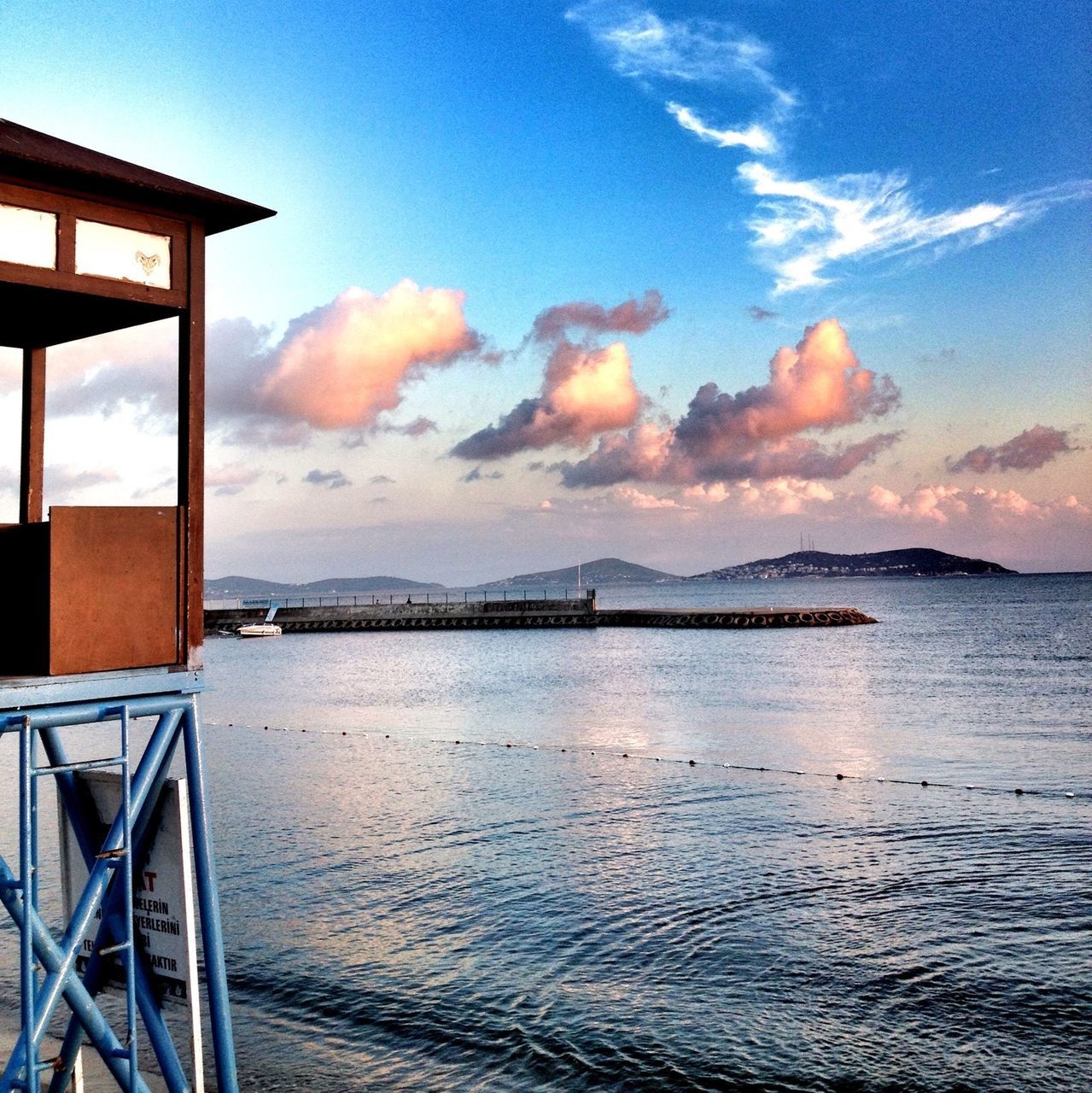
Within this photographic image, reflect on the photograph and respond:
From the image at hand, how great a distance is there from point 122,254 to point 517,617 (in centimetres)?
10664

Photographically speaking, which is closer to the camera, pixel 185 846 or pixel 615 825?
pixel 185 846

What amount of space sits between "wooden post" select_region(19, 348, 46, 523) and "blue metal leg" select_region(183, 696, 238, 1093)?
6.88 ft

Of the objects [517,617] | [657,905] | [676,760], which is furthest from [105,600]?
[517,617]

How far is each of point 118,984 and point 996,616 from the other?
4922 inches

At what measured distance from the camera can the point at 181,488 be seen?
661 cm

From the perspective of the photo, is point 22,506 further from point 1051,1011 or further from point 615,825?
point 615,825

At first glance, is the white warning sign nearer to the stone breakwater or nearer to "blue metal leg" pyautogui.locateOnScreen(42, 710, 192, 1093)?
"blue metal leg" pyautogui.locateOnScreen(42, 710, 192, 1093)

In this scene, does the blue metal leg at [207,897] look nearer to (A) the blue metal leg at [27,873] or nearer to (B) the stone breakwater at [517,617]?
(A) the blue metal leg at [27,873]

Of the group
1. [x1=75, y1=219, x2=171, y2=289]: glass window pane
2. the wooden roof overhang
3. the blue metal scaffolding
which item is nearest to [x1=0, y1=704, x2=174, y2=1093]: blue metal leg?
the blue metal scaffolding

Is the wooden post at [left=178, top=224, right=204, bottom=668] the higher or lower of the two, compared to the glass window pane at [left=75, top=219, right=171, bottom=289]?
lower

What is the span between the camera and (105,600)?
241 inches

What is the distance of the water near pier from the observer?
32.2 feet

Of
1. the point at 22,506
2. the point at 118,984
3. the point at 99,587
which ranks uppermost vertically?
the point at 22,506

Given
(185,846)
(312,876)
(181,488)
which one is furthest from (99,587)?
A: (312,876)
